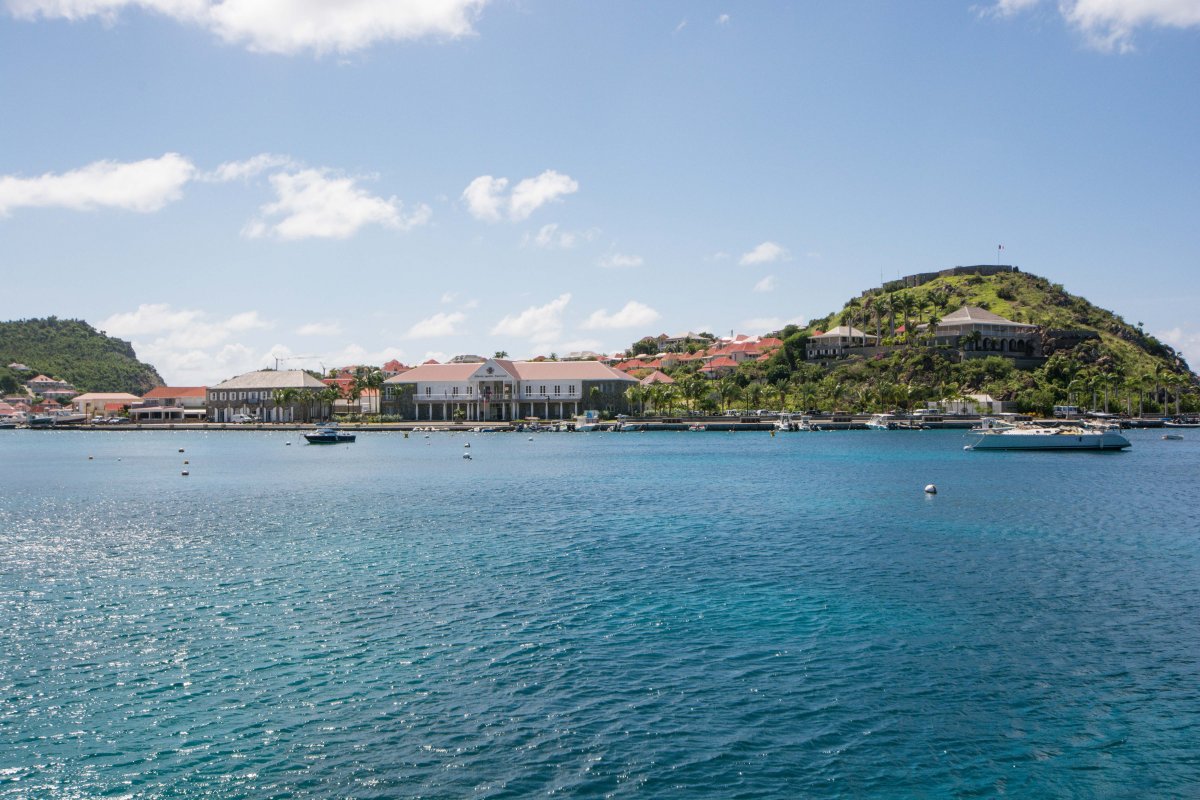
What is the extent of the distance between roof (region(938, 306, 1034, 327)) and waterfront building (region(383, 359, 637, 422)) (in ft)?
195

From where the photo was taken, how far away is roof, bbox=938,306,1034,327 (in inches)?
6132

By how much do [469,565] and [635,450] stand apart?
64.6 meters

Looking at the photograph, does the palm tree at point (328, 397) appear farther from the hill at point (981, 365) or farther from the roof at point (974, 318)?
the roof at point (974, 318)

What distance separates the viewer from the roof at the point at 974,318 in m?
156

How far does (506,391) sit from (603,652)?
130178 mm

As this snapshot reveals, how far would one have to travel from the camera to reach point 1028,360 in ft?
502

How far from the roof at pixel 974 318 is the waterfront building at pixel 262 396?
113627mm

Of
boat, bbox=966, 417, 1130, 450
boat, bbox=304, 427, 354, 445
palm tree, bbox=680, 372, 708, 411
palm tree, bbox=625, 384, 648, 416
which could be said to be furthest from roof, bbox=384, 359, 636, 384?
boat, bbox=966, 417, 1130, 450

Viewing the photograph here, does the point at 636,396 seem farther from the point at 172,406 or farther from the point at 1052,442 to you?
the point at 172,406

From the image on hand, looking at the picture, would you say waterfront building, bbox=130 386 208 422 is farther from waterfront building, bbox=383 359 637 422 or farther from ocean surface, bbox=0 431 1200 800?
A: ocean surface, bbox=0 431 1200 800

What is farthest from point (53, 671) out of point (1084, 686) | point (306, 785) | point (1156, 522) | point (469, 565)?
point (1156, 522)

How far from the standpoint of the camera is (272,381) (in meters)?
166

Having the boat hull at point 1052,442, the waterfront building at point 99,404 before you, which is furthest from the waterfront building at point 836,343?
the waterfront building at point 99,404

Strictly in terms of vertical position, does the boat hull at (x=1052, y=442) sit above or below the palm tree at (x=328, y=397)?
below
